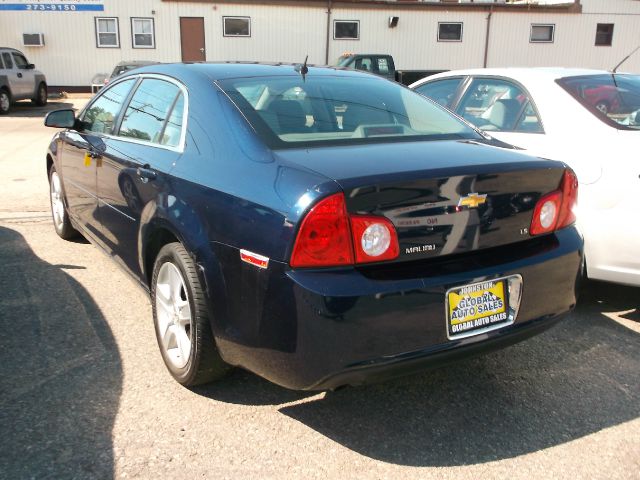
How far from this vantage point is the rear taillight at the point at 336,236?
88.3 inches

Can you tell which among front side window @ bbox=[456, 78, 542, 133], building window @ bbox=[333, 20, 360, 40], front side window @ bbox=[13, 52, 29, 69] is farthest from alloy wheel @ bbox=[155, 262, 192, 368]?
building window @ bbox=[333, 20, 360, 40]

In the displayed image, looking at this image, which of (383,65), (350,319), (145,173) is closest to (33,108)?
(383,65)

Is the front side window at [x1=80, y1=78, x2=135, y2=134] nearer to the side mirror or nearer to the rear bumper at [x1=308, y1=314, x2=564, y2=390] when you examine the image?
the side mirror

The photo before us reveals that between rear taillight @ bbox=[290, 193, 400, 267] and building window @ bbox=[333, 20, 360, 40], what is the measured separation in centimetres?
2448

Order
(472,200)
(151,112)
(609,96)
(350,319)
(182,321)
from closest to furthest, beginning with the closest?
(350,319) < (472,200) < (182,321) < (151,112) < (609,96)

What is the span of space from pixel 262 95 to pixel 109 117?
1.57m

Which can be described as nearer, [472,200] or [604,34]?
[472,200]

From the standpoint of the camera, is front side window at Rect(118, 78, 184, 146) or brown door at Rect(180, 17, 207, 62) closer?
front side window at Rect(118, 78, 184, 146)

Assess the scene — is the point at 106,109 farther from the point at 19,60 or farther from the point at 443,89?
the point at 19,60

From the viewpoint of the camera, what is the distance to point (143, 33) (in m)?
24.3

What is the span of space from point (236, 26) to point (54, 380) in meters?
23.6

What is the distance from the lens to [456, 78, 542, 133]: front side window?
14.8ft

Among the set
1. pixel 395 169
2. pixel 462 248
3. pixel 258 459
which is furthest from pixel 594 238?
pixel 258 459

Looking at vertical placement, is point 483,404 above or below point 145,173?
below
